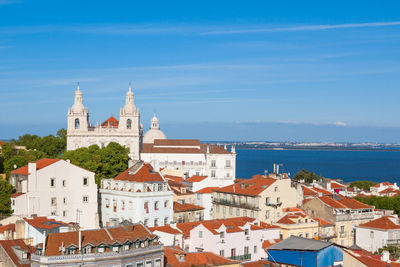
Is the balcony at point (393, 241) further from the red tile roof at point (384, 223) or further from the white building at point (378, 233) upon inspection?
the red tile roof at point (384, 223)

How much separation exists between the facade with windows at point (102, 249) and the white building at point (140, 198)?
18.1m

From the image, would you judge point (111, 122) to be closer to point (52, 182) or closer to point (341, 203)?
point (52, 182)

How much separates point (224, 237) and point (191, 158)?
7590 centimetres

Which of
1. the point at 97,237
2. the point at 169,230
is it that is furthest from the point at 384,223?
the point at 97,237

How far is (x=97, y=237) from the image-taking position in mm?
37906

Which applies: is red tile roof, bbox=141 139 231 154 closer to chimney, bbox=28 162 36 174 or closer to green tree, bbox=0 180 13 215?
chimney, bbox=28 162 36 174

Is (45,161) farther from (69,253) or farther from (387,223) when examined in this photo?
(387,223)

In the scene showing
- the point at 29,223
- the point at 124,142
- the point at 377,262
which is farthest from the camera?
the point at 124,142

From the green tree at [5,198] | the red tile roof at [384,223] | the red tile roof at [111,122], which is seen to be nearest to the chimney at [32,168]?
the green tree at [5,198]

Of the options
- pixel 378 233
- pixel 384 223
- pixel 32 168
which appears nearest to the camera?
pixel 378 233

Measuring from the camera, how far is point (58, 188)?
59875 mm

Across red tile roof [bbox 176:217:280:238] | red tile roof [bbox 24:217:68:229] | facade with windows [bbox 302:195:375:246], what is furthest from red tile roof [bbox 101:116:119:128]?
red tile roof [bbox 24:217:68:229]

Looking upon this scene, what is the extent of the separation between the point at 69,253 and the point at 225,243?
17.3 metres

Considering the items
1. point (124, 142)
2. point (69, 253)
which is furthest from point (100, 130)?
point (69, 253)
